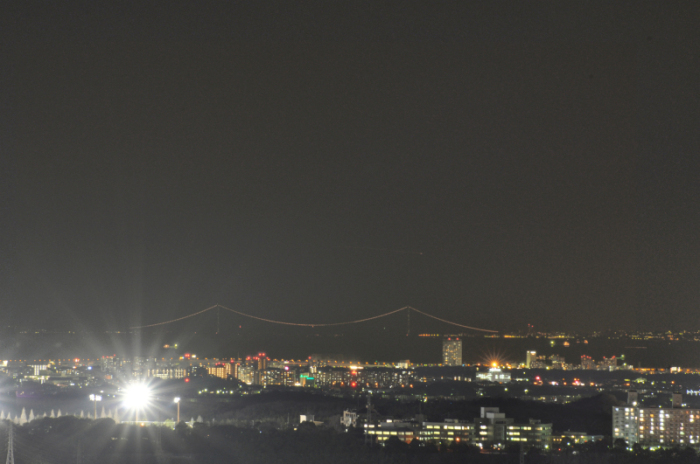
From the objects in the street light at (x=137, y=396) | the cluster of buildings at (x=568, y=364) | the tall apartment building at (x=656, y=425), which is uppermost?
the cluster of buildings at (x=568, y=364)

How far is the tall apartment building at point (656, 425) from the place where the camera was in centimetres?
1559

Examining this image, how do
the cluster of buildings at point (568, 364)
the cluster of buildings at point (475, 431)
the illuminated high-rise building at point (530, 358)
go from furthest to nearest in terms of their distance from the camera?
the illuminated high-rise building at point (530, 358) < the cluster of buildings at point (568, 364) < the cluster of buildings at point (475, 431)

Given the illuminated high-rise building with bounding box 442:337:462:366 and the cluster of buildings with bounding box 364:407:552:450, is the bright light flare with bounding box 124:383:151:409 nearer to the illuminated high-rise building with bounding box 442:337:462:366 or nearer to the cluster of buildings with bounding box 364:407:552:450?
the cluster of buildings with bounding box 364:407:552:450

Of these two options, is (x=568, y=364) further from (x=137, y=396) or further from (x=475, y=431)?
(x=137, y=396)

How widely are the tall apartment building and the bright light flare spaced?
1337cm

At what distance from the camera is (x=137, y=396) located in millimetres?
24641

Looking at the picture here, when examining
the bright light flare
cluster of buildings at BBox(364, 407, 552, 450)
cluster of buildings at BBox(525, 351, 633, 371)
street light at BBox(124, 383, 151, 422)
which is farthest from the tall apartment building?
the bright light flare

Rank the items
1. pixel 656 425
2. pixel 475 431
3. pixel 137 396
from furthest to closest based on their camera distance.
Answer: pixel 137 396, pixel 656 425, pixel 475 431

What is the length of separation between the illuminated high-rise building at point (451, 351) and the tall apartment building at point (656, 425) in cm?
1366

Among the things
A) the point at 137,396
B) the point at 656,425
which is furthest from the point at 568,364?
the point at 137,396

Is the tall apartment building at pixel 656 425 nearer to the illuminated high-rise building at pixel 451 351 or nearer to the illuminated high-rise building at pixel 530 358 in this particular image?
the illuminated high-rise building at pixel 530 358

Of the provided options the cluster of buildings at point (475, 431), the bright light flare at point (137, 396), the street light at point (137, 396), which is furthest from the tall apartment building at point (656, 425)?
the bright light flare at point (137, 396)

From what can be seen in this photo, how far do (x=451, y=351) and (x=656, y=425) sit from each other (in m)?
14.6

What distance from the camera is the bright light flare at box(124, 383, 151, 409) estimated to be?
2328 centimetres
